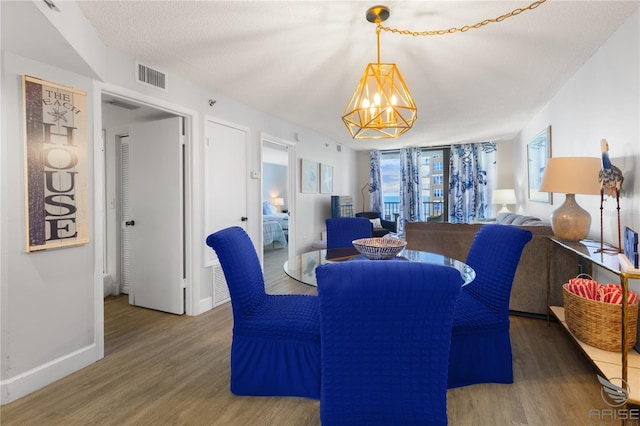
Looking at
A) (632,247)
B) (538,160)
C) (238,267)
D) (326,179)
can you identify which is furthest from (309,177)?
(632,247)

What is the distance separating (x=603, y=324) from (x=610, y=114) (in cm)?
154

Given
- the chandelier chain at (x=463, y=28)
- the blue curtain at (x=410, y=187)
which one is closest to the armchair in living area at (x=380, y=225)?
the blue curtain at (x=410, y=187)

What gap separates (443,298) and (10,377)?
2.46 meters

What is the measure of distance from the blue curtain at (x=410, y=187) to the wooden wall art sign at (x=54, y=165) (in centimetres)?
608

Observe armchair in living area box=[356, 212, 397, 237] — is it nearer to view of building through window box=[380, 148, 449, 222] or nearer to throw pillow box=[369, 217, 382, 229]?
throw pillow box=[369, 217, 382, 229]

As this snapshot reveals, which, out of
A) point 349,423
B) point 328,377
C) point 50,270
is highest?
point 50,270

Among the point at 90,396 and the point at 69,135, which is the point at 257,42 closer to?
the point at 69,135

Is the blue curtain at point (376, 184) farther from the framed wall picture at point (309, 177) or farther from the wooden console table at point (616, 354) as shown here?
the wooden console table at point (616, 354)

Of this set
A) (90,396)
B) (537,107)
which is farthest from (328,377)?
(537,107)

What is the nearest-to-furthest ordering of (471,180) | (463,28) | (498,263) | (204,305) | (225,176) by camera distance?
(498,263) → (463,28) → (204,305) → (225,176) → (471,180)

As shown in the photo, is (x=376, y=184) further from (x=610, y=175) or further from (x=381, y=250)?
(x=381, y=250)

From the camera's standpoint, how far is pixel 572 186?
93.2 inches

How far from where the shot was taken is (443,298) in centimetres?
105

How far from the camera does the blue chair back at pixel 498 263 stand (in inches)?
72.7
